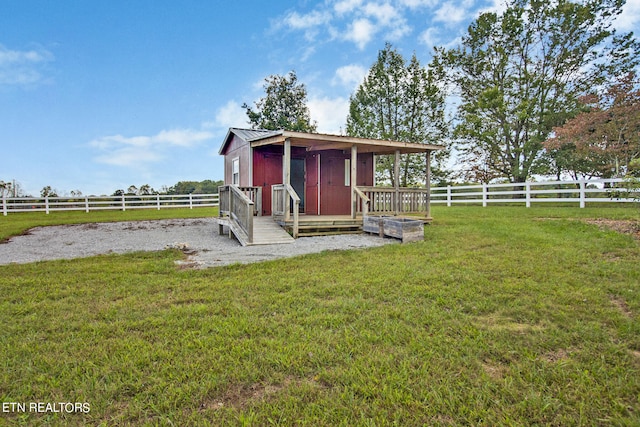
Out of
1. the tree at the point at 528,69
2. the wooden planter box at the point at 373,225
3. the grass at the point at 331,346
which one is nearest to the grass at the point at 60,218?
the grass at the point at 331,346

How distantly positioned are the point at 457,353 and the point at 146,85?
15.9 metres

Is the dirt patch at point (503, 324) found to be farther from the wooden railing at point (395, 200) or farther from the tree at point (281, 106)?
the tree at point (281, 106)

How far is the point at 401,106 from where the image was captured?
22062 millimetres

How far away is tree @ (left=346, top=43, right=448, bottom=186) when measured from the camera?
21531mm

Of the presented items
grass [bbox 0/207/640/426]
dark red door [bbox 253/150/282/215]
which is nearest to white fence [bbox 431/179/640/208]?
grass [bbox 0/207/640/426]

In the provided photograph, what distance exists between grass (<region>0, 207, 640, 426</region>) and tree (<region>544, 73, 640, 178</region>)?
12449 mm

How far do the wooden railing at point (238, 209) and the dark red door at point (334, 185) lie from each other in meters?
2.21

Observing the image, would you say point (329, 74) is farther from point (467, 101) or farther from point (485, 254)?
Result: point (485, 254)

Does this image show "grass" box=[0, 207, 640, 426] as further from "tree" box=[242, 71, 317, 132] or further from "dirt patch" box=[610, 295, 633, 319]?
"tree" box=[242, 71, 317, 132]

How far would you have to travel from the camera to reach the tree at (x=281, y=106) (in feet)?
86.3

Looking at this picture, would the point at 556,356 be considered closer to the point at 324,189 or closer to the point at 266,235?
the point at 266,235

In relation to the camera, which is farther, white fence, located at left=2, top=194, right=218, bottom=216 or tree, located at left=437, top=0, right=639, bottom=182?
white fence, located at left=2, top=194, right=218, bottom=216

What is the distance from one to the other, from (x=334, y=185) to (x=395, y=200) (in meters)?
2.13

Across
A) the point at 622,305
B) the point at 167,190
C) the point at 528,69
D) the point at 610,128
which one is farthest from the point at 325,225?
the point at 167,190
